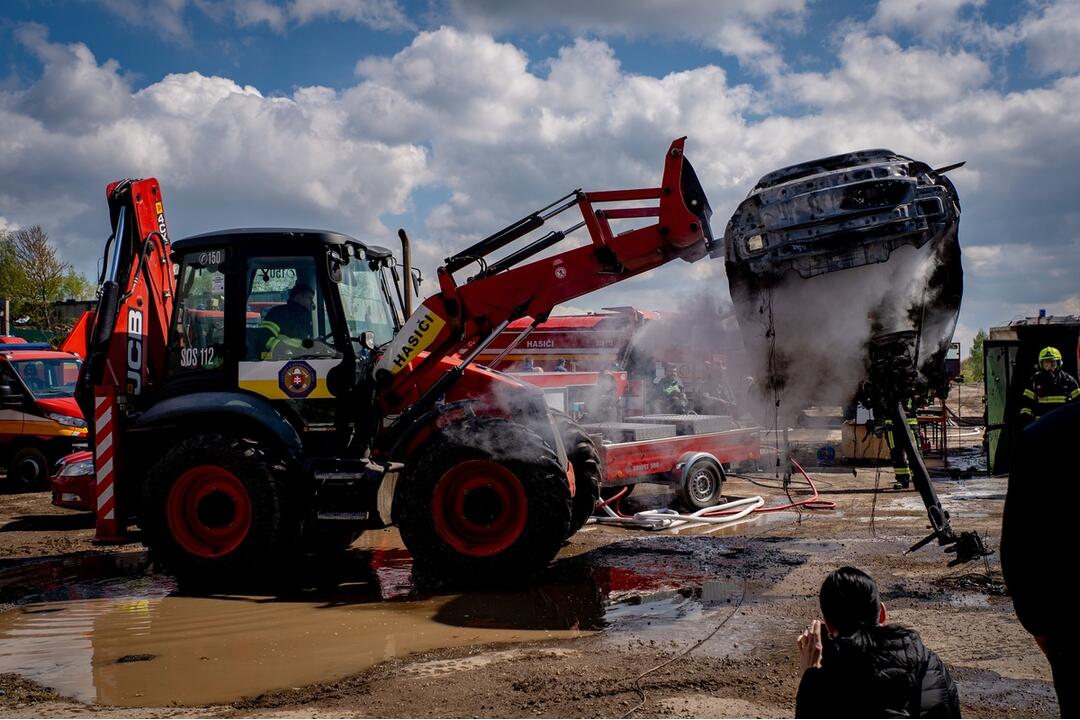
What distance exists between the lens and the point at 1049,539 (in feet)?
8.11

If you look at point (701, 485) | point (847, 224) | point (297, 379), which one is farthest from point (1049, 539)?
point (701, 485)

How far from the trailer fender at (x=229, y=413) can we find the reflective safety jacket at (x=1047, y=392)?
7554 millimetres

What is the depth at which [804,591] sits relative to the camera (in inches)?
263

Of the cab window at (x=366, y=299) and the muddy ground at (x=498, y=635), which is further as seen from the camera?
the cab window at (x=366, y=299)

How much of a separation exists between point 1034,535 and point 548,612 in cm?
419

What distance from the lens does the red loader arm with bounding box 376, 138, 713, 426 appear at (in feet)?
22.8

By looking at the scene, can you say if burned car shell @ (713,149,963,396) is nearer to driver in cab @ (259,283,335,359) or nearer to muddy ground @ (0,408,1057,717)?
muddy ground @ (0,408,1057,717)

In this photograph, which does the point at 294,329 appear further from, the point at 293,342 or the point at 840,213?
the point at 840,213

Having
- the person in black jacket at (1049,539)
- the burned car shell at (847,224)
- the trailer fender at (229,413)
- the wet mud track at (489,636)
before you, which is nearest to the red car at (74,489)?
the wet mud track at (489,636)

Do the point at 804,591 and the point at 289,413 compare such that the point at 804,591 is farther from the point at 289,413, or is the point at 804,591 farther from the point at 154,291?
the point at 154,291

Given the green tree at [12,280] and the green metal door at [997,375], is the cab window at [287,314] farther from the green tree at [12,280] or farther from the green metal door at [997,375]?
the green tree at [12,280]

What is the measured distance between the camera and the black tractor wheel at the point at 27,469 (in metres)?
14.0

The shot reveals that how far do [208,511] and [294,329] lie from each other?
5.44 ft

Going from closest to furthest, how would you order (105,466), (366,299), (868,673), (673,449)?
(868,673) → (105,466) → (366,299) → (673,449)
